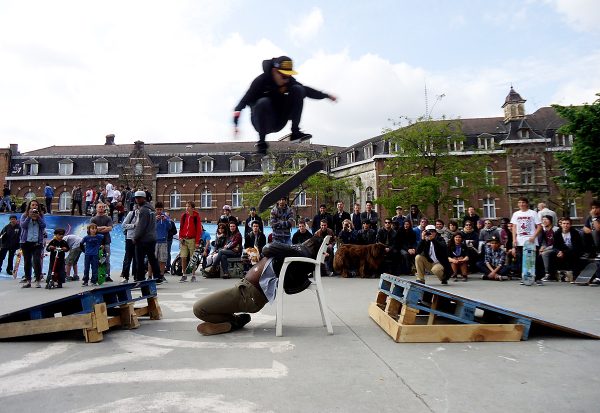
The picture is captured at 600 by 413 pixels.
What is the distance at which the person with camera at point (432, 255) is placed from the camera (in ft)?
32.9

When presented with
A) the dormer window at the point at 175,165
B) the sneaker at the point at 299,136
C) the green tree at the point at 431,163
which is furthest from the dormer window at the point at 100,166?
the sneaker at the point at 299,136

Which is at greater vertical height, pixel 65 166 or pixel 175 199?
pixel 65 166

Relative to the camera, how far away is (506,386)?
10.2 feet

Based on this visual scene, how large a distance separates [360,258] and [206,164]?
37733mm

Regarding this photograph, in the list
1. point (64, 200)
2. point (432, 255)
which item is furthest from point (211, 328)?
point (64, 200)

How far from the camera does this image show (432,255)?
1034 cm

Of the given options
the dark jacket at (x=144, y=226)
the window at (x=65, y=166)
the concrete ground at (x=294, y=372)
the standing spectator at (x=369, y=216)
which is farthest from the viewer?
the window at (x=65, y=166)

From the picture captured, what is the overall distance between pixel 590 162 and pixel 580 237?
12282mm

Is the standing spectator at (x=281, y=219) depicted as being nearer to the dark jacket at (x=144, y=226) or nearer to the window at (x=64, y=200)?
the dark jacket at (x=144, y=226)

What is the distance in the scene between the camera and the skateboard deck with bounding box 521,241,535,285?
972cm

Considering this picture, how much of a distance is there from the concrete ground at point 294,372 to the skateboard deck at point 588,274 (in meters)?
4.94

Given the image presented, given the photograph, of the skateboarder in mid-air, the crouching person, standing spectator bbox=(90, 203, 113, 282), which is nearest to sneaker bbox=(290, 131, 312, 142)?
the skateboarder in mid-air

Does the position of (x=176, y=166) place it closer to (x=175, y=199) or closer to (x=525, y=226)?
(x=175, y=199)

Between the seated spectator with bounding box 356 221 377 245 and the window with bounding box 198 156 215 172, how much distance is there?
3670cm
